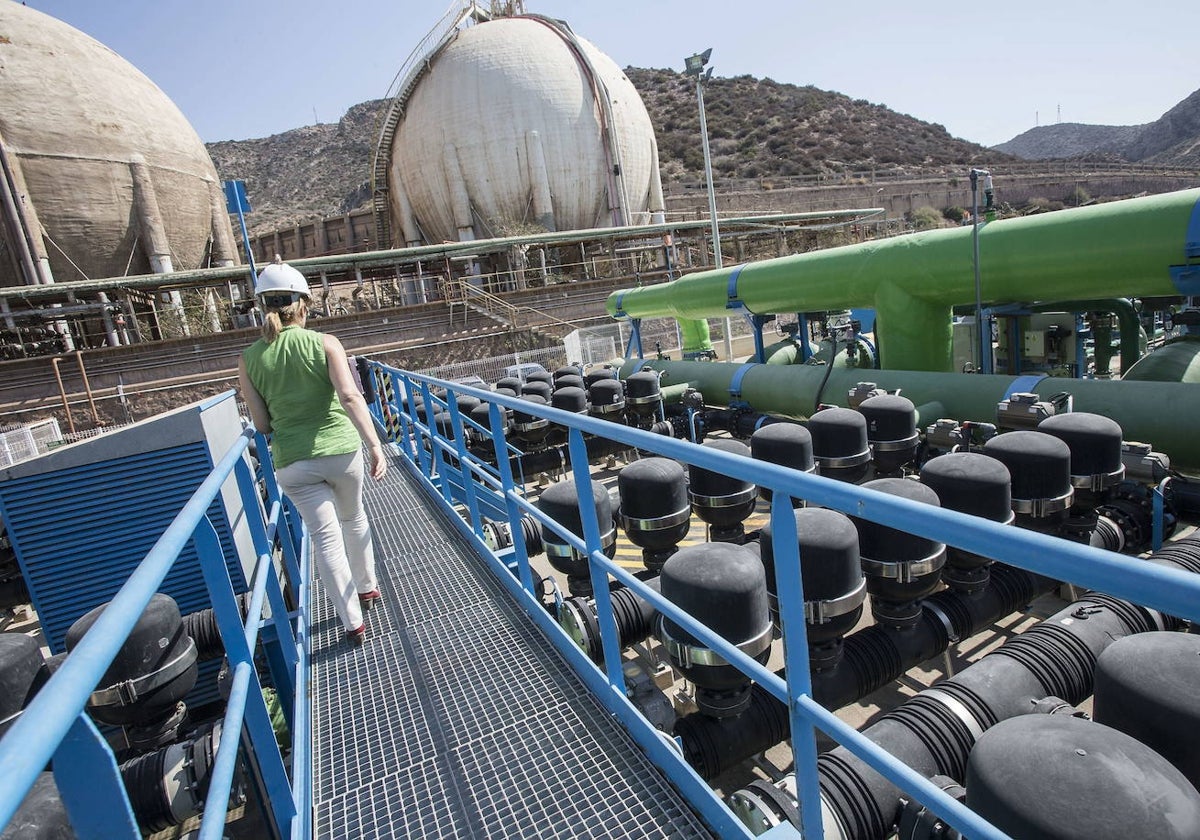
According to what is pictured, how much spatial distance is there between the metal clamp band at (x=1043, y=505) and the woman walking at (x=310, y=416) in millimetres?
4110

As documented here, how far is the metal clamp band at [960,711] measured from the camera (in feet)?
9.43

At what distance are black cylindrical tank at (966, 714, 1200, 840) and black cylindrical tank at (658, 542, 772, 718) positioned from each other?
980mm

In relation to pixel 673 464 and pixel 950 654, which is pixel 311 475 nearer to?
pixel 673 464

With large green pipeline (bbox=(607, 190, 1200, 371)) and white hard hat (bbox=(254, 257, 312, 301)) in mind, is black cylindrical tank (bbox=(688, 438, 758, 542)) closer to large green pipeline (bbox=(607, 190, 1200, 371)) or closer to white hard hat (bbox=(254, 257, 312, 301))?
white hard hat (bbox=(254, 257, 312, 301))

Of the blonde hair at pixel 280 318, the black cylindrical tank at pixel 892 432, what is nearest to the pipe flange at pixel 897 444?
the black cylindrical tank at pixel 892 432

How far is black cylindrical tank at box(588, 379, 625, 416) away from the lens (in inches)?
393


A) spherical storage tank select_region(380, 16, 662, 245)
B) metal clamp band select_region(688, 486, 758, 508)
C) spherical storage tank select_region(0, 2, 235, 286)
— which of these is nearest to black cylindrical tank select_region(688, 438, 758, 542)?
metal clamp band select_region(688, 486, 758, 508)

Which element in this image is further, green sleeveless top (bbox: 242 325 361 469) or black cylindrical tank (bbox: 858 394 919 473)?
black cylindrical tank (bbox: 858 394 919 473)

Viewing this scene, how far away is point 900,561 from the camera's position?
11.4ft

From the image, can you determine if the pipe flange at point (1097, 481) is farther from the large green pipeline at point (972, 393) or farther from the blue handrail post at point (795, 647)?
the blue handrail post at point (795, 647)

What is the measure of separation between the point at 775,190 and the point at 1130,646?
184 feet

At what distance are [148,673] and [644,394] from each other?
755 centimetres

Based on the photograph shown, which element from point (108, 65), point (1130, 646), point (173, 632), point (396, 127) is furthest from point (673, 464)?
point (396, 127)

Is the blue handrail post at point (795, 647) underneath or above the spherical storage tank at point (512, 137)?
underneath
